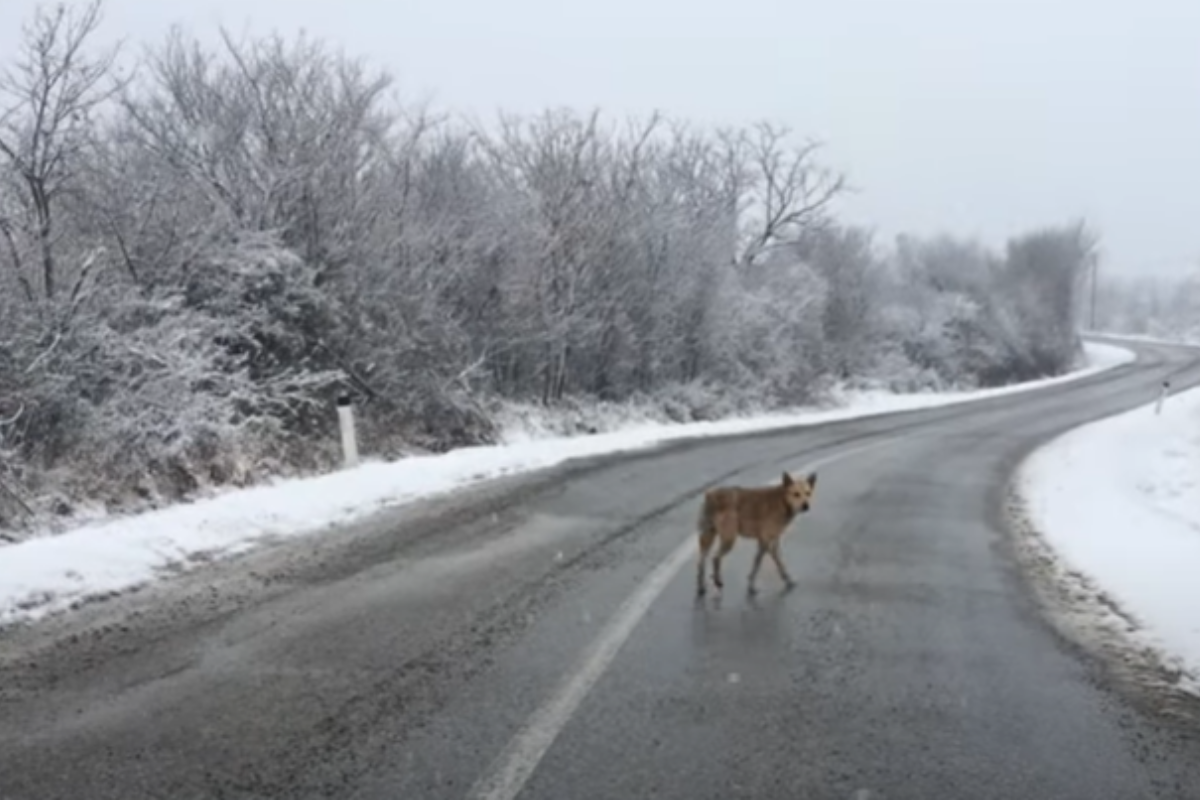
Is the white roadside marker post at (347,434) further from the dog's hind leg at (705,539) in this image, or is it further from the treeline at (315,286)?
the dog's hind leg at (705,539)

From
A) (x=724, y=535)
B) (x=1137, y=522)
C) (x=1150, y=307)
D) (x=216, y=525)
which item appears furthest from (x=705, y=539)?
(x=1150, y=307)

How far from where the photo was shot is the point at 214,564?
838 centimetres

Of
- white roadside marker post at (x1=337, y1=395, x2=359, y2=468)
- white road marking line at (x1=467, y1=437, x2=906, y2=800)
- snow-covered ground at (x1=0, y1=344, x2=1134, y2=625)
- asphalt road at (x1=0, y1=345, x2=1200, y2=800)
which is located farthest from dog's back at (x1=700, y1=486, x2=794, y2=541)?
white roadside marker post at (x1=337, y1=395, x2=359, y2=468)

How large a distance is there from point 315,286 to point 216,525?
809 cm

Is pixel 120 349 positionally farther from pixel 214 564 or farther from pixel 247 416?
pixel 214 564

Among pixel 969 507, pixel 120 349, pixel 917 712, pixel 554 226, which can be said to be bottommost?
pixel 969 507

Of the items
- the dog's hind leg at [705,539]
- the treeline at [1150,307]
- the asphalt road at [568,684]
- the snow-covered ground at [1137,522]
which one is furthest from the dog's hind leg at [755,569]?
the treeline at [1150,307]

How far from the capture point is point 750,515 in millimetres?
7852

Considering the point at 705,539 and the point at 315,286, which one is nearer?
the point at 705,539

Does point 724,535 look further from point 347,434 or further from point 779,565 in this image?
point 347,434

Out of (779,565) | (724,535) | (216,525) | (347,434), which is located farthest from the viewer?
(347,434)

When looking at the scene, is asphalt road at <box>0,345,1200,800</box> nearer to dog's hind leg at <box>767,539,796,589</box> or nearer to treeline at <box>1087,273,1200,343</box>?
dog's hind leg at <box>767,539,796,589</box>

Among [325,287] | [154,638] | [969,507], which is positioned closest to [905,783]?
[154,638]

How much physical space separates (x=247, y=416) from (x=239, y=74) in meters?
7.84
